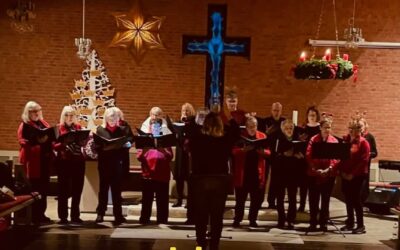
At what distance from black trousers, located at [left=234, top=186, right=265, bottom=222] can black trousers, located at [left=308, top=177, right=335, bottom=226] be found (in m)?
0.71

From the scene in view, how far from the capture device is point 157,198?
28.5 feet

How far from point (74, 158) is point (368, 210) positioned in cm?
541

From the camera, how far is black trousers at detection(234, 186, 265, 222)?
8.44 m

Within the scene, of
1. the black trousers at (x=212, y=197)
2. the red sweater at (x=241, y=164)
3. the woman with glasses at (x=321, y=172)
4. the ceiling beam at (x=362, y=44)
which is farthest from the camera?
the ceiling beam at (x=362, y=44)

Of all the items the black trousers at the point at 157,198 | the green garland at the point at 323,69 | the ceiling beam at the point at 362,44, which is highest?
the ceiling beam at the point at 362,44

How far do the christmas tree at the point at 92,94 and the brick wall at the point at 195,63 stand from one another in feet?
0.51

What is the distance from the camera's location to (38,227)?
8359mm

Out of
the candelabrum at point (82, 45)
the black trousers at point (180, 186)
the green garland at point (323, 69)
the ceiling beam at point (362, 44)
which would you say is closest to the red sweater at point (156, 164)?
the black trousers at point (180, 186)

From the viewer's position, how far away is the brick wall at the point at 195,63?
40.2 feet

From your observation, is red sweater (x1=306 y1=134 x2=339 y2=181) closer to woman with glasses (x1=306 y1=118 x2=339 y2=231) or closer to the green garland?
woman with glasses (x1=306 y1=118 x2=339 y2=231)

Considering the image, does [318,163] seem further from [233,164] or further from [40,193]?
[40,193]

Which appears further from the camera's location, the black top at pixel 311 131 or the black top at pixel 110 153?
the black top at pixel 311 131

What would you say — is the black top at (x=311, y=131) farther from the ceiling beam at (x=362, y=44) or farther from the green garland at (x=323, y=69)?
the ceiling beam at (x=362, y=44)

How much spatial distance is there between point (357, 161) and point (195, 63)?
4.78 metres
